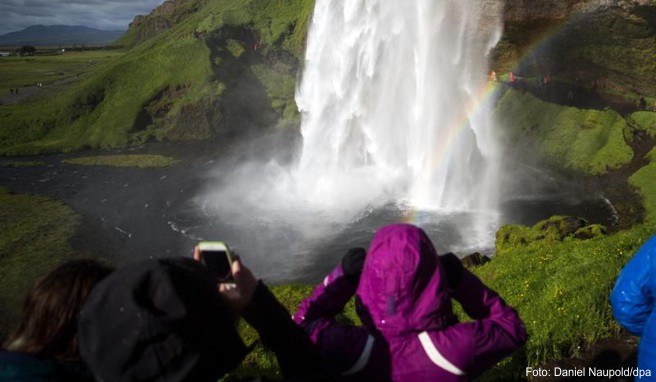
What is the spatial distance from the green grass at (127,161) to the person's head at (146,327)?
149 feet

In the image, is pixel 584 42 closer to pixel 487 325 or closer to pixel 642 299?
pixel 642 299

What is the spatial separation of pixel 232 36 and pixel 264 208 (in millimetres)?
54154

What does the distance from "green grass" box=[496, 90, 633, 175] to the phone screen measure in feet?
119

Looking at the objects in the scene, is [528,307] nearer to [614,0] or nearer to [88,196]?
[614,0]

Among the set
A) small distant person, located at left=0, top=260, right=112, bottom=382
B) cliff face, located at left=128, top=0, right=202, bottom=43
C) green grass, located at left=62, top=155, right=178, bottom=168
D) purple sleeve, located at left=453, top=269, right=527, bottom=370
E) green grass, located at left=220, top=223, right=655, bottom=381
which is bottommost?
green grass, located at left=62, top=155, right=178, bottom=168

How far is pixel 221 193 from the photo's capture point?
35.1m

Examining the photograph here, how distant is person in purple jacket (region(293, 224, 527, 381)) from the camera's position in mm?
2979

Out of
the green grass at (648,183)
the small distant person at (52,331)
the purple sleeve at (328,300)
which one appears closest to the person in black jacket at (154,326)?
the small distant person at (52,331)

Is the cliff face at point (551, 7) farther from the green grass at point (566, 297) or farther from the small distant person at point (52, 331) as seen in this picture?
the small distant person at point (52, 331)

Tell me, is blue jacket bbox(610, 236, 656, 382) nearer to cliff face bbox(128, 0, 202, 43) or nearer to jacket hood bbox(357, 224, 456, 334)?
jacket hood bbox(357, 224, 456, 334)

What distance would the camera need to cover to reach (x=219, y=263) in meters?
3.02

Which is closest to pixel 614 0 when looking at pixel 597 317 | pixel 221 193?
pixel 597 317

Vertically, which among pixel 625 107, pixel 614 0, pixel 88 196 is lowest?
pixel 88 196

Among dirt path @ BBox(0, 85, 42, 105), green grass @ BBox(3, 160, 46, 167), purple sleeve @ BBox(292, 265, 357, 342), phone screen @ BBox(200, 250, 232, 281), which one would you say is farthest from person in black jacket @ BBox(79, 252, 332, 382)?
dirt path @ BBox(0, 85, 42, 105)
